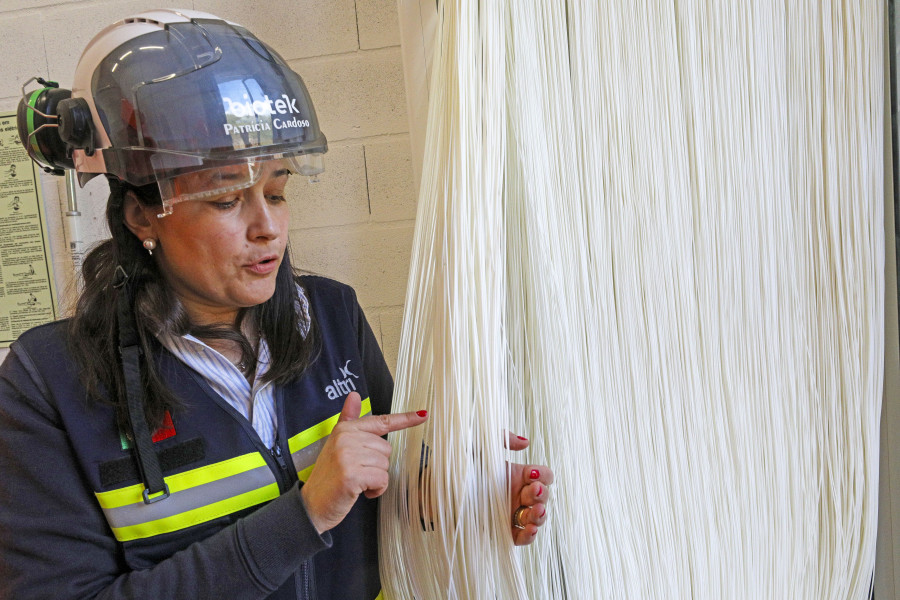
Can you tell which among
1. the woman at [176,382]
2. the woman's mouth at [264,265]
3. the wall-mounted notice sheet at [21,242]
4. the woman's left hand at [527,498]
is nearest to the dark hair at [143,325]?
the woman at [176,382]

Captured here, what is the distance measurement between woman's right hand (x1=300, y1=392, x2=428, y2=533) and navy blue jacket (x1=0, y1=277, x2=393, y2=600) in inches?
0.8

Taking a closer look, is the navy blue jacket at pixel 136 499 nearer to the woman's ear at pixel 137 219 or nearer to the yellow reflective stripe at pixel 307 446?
the yellow reflective stripe at pixel 307 446

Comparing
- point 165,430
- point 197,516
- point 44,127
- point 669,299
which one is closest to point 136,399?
point 165,430

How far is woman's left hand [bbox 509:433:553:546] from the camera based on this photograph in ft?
2.76

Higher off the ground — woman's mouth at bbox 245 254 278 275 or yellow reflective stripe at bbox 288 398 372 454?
woman's mouth at bbox 245 254 278 275

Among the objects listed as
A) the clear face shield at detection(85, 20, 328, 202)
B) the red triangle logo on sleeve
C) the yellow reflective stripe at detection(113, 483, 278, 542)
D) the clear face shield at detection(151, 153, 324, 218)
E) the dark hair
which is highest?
the clear face shield at detection(85, 20, 328, 202)

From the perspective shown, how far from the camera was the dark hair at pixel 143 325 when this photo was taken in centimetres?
87

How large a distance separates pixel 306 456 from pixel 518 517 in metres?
0.31

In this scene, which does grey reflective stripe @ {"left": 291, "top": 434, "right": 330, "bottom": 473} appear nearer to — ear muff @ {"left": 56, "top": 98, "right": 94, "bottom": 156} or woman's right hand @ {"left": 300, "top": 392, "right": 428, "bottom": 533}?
woman's right hand @ {"left": 300, "top": 392, "right": 428, "bottom": 533}

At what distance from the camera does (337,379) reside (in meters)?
1.02

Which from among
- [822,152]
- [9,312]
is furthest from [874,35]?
[9,312]

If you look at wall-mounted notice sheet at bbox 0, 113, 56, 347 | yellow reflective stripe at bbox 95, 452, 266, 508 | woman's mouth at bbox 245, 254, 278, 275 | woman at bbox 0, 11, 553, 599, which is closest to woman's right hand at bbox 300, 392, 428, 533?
woman at bbox 0, 11, 553, 599

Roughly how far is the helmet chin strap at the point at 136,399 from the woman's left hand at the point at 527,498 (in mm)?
446

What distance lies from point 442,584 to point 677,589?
352 millimetres
